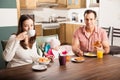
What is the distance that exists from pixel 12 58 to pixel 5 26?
1485 mm

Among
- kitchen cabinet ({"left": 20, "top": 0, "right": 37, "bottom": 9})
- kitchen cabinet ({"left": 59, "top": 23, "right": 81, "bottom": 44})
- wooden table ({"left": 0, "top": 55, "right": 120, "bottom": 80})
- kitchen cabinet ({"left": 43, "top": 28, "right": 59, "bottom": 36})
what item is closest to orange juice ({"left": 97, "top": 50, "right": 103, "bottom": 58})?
wooden table ({"left": 0, "top": 55, "right": 120, "bottom": 80})

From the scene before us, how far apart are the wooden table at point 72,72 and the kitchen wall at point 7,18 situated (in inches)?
66.2

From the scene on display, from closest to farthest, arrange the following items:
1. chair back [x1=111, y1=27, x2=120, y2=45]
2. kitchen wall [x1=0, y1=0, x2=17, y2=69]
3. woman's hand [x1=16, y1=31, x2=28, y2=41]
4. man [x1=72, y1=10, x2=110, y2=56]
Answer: woman's hand [x1=16, y1=31, x2=28, y2=41] < man [x1=72, y1=10, x2=110, y2=56] < kitchen wall [x1=0, y1=0, x2=17, y2=69] < chair back [x1=111, y1=27, x2=120, y2=45]

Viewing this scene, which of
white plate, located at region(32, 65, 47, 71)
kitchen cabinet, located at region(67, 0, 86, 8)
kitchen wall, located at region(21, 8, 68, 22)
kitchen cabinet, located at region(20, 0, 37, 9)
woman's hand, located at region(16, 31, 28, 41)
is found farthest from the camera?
kitchen wall, located at region(21, 8, 68, 22)

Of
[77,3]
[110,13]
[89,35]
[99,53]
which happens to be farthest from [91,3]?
[99,53]

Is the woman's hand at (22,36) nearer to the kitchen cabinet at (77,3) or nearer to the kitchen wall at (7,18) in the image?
the kitchen wall at (7,18)

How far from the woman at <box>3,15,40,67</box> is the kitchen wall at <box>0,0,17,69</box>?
1260 mm

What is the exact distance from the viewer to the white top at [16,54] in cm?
209

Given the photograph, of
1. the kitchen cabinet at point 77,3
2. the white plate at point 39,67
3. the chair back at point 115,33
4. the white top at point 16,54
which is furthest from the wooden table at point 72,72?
the kitchen cabinet at point 77,3

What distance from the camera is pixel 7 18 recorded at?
352cm

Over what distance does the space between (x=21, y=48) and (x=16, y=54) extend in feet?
0.27

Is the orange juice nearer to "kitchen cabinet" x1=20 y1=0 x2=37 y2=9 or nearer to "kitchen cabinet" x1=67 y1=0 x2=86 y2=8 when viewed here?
"kitchen cabinet" x1=20 y1=0 x2=37 y2=9

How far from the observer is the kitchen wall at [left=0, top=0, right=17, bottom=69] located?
3.41 m

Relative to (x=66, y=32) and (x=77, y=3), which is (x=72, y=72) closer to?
(x=77, y=3)
